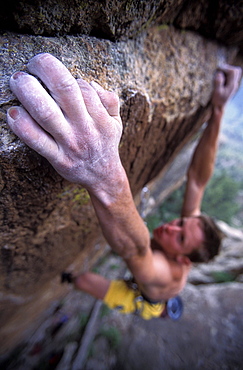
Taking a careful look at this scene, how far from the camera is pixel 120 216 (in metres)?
0.92

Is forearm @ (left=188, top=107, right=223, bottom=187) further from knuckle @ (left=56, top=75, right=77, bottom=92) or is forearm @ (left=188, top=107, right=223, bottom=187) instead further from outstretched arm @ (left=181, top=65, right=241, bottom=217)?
knuckle @ (left=56, top=75, right=77, bottom=92)

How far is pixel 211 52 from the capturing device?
4.97 feet

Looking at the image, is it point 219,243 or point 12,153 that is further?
point 219,243

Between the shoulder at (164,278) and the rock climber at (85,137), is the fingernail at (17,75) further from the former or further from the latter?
the shoulder at (164,278)

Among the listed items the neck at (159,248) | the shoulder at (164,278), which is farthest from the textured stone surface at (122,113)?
the neck at (159,248)

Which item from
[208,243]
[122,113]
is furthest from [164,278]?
[122,113]

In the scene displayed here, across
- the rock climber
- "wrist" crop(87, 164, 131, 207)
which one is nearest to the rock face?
the rock climber

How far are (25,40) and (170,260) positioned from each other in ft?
6.63

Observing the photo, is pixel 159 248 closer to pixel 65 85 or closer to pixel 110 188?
pixel 110 188

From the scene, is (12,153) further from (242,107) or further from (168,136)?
(242,107)

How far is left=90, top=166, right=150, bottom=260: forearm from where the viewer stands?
32.0 inches

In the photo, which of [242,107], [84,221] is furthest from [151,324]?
[242,107]

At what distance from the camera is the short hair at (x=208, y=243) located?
6.33 feet

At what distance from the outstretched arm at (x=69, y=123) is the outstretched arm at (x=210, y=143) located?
4.73ft
